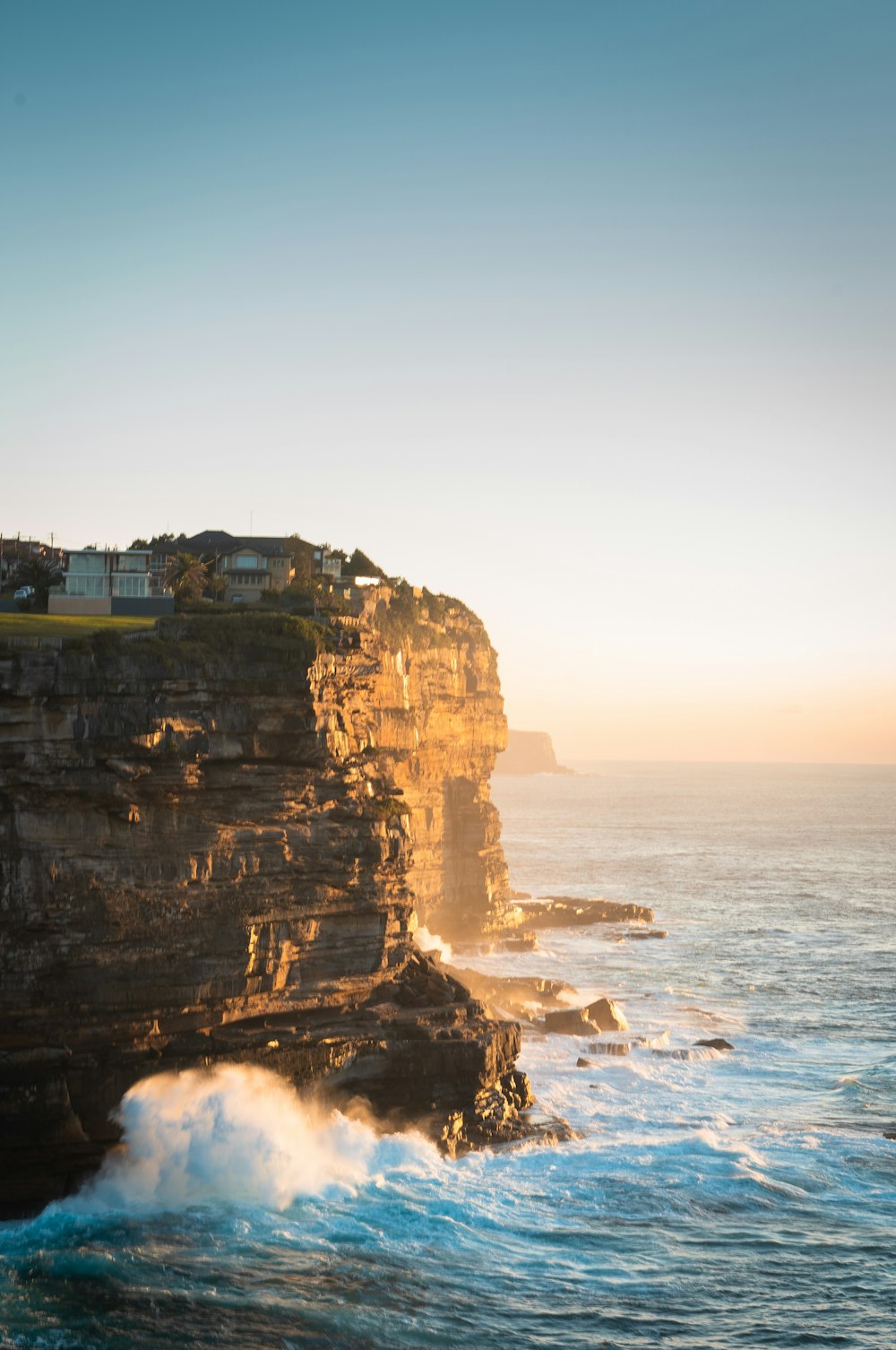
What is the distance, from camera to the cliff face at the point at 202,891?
33.9m

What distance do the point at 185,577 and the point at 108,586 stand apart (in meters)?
3.17

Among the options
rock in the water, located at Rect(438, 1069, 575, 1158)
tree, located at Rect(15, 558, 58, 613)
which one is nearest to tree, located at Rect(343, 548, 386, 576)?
tree, located at Rect(15, 558, 58, 613)

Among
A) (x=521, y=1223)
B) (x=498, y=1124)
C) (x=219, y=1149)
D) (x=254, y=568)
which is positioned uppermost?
(x=254, y=568)

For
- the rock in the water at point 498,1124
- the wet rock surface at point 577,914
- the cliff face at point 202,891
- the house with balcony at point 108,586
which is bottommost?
the wet rock surface at point 577,914

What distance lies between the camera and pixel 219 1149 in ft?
116

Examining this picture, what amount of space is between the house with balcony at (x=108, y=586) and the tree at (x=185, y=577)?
664 mm

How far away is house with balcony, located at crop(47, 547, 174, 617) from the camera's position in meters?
46.5

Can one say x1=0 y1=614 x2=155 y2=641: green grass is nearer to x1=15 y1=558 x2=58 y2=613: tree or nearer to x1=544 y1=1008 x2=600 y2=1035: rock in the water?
x1=15 y1=558 x2=58 y2=613: tree

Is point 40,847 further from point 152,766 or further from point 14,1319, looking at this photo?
point 14,1319

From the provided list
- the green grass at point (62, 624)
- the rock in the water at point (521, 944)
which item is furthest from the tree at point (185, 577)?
the rock in the water at point (521, 944)

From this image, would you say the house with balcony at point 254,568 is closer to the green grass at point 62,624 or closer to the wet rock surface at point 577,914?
the green grass at point 62,624

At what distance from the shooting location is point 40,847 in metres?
34.4

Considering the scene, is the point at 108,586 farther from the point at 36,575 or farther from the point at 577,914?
the point at 577,914

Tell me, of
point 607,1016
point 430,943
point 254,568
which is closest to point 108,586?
point 254,568
